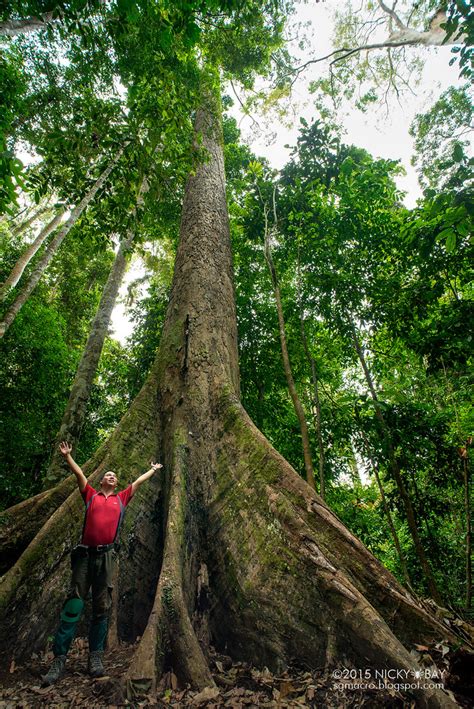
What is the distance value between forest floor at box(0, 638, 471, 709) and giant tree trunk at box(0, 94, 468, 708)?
79 mm

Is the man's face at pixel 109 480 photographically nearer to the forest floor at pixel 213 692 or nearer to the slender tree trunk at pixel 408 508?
the forest floor at pixel 213 692

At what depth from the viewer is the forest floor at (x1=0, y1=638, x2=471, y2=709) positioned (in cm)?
164

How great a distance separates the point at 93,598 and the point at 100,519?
494 millimetres

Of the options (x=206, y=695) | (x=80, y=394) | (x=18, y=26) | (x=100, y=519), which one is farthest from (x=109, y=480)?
(x=18, y=26)

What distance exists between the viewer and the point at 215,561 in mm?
2459

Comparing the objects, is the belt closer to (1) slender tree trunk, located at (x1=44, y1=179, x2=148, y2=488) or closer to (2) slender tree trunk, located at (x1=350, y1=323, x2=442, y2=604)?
(1) slender tree trunk, located at (x1=44, y1=179, x2=148, y2=488)

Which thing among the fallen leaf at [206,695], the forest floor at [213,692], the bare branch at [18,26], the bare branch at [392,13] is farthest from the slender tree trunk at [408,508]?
the bare branch at [392,13]

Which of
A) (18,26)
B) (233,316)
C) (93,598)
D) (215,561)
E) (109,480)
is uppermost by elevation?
(18,26)

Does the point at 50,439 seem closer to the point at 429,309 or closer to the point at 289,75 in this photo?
the point at 429,309

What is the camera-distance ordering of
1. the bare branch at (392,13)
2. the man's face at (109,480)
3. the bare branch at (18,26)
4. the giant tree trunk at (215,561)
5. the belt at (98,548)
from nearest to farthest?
the giant tree trunk at (215,561), the belt at (98,548), the man's face at (109,480), the bare branch at (18,26), the bare branch at (392,13)

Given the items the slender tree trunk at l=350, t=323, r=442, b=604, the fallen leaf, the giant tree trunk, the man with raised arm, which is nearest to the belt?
the man with raised arm

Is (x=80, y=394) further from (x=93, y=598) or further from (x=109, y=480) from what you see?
(x=93, y=598)

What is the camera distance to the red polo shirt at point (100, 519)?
2.40 metres

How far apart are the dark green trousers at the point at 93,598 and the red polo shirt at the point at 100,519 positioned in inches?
3.5
